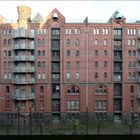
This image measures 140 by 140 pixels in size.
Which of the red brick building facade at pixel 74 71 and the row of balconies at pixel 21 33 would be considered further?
the red brick building facade at pixel 74 71

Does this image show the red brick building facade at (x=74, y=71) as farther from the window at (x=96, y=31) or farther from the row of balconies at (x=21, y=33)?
the row of balconies at (x=21, y=33)

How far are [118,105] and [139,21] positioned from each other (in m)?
16.5

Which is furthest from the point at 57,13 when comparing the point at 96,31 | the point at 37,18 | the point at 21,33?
the point at 96,31

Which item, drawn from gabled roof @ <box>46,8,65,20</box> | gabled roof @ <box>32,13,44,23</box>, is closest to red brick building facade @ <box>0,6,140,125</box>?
gabled roof @ <box>46,8,65,20</box>

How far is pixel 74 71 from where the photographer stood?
56062 millimetres

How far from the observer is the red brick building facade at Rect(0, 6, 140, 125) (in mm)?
55000

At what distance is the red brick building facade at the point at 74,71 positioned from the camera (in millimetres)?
55000

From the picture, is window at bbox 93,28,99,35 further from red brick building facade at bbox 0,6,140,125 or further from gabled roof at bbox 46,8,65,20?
gabled roof at bbox 46,8,65,20

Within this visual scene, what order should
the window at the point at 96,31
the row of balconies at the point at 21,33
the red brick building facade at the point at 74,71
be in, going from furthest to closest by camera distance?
the window at the point at 96,31 < the red brick building facade at the point at 74,71 < the row of balconies at the point at 21,33

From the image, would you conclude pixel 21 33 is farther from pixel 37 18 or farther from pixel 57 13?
pixel 57 13

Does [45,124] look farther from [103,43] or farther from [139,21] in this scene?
[139,21]

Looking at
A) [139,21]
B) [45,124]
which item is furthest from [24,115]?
[139,21]

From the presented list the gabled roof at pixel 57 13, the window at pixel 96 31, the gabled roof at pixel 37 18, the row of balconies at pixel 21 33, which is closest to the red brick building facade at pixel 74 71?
the window at pixel 96 31

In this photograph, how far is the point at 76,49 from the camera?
55750 millimetres
